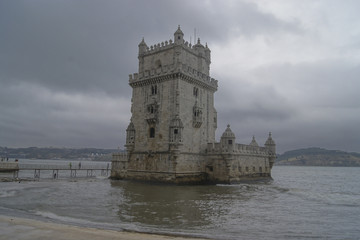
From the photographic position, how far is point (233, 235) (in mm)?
14594

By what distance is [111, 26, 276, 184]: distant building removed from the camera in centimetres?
3600

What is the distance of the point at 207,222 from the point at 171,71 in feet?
76.1

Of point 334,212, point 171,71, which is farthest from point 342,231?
point 171,71

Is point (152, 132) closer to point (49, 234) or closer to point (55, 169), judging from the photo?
point (55, 169)

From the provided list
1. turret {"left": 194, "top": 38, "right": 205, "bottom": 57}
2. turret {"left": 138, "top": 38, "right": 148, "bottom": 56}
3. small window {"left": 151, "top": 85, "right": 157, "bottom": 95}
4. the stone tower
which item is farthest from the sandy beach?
turret {"left": 194, "top": 38, "right": 205, "bottom": 57}

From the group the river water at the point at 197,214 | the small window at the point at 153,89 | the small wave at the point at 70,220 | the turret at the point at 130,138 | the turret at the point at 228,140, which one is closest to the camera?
the river water at the point at 197,214

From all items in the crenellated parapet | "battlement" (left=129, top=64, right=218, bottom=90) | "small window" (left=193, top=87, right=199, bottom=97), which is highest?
the crenellated parapet

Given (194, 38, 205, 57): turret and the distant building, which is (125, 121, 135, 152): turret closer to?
the distant building

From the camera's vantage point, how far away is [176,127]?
115 feet

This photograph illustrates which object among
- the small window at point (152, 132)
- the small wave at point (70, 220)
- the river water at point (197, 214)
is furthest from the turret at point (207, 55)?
the small wave at point (70, 220)

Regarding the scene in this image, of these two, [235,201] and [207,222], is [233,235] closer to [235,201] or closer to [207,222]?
[207,222]

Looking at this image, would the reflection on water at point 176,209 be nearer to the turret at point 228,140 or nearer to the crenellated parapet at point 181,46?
the turret at point 228,140

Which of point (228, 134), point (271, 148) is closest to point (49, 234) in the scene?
point (228, 134)

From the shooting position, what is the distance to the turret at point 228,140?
37.6 m
